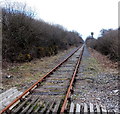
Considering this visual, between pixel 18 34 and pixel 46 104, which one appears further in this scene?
pixel 18 34

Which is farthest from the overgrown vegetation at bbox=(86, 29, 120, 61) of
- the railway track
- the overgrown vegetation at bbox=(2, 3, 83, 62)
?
the railway track

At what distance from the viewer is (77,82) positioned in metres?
6.17

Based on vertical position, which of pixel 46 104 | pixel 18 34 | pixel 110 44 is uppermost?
pixel 18 34

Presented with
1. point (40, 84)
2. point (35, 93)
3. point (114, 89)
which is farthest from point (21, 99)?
point (114, 89)

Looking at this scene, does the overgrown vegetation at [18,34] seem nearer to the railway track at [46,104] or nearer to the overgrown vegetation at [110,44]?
the railway track at [46,104]

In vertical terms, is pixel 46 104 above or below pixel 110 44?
below

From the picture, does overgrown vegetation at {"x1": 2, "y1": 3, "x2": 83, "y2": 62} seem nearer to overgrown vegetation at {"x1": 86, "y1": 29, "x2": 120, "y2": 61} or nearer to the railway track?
the railway track

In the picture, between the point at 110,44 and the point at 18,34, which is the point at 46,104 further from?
the point at 110,44

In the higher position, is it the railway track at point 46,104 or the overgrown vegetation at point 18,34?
the overgrown vegetation at point 18,34

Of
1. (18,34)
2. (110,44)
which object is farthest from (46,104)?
(110,44)

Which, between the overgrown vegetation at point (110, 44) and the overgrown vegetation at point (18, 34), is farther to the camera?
the overgrown vegetation at point (110, 44)

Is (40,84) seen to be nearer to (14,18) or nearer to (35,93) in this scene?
(35,93)

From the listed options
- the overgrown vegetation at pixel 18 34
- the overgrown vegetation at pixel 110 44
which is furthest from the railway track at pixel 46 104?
the overgrown vegetation at pixel 110 44

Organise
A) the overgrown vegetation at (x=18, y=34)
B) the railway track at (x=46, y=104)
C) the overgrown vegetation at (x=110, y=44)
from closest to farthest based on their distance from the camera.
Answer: the railway track at (x=46, y=104)
the overgrown vegetation at (x=18, y=34)
the overgrown vegetation at (x=110, y=44)
